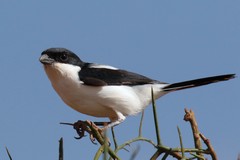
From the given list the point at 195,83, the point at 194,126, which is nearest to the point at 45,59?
the point at 195,83

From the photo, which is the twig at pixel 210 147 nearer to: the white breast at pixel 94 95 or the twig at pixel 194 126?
the twig at pixel 194 126

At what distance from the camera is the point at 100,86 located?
5.64m

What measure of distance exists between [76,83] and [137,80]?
2.62ft

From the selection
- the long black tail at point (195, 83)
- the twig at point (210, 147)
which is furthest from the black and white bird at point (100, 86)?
the twig at point (210, 147)

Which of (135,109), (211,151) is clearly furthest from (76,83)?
(211,151)

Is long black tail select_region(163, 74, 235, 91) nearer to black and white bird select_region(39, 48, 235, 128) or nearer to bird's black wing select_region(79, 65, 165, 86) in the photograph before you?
black and white bird select_region(39, 48, 235, 128)

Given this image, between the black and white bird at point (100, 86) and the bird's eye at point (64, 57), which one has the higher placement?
the bird's eye at point (64, 57)

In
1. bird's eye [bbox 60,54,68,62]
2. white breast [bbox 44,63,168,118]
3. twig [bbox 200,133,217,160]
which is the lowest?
white breast [bbox 44,63,168,118]

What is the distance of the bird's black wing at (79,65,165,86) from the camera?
5672 mm

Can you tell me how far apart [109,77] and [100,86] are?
28cm

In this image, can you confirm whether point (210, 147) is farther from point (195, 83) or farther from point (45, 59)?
point (45, 59)

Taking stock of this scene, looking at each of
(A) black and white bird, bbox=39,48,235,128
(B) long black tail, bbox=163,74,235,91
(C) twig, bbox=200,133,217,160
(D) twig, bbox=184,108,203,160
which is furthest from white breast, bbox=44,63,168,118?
(C) twig, bbox=200,133,217,160

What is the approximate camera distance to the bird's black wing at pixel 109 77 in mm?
5672

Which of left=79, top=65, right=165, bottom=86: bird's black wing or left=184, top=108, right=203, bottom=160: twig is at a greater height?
left=184, top=108, right=203, bottom=160: twig
